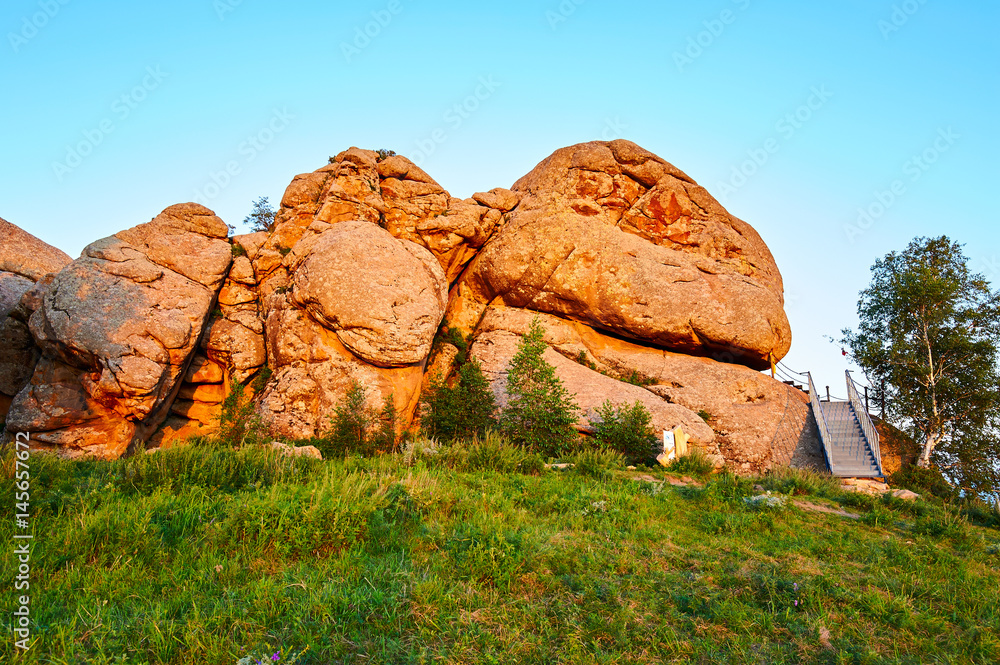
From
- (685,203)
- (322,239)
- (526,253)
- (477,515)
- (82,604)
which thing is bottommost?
(82,604)

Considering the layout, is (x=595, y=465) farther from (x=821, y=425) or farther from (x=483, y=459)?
(x=821, y=425)

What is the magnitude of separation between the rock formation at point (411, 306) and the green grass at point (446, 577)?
37.1 feet

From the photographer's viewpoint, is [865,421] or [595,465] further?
[865,421]

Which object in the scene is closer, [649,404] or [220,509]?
[220,509]

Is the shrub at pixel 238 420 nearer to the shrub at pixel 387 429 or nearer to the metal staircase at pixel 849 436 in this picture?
the shrub at pixel 387 429

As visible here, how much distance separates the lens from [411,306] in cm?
2072

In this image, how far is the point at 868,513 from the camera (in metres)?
9.59

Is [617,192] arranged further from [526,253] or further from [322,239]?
[322,239]

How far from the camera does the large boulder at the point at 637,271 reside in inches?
976

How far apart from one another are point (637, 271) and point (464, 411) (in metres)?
11.8

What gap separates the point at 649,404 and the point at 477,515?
575 inches

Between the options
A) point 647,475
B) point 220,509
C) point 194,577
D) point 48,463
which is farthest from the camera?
point 647,475

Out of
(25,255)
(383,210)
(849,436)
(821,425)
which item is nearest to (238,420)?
(383,210)

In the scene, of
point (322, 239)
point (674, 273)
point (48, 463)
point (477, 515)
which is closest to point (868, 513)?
point (477, 515)
